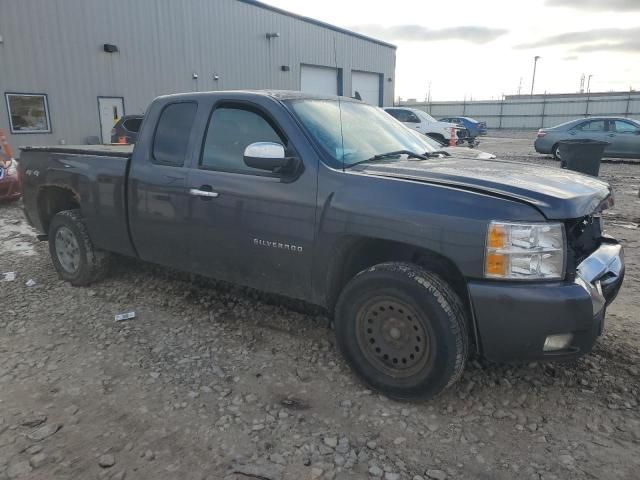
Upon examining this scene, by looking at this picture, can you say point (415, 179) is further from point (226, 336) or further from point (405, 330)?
point (226, 336)

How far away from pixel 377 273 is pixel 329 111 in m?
1.41

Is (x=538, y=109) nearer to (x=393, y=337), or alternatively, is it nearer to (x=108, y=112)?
(x=108, y=112)

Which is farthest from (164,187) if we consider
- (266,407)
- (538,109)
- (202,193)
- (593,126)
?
(538,109)

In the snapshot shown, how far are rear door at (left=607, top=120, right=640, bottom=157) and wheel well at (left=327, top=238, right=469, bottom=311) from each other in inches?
610

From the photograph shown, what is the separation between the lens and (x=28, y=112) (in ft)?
47.6

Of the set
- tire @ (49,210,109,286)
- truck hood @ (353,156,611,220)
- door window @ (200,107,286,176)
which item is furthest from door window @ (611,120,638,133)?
tire @ (49,210,109,286)

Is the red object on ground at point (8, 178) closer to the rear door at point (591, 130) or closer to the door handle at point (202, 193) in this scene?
the door handle at point (202, 193)

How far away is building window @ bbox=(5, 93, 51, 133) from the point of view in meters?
14.1

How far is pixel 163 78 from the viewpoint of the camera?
1822cm

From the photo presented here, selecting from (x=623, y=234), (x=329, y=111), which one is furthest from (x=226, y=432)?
(x=623, y=234)

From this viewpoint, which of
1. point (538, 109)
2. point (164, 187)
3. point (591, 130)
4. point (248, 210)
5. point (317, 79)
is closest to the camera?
point (248, 210)

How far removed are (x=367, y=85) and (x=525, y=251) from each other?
29.1 metres

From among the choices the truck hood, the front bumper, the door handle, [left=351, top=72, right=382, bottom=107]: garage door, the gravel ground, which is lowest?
the gravel ground

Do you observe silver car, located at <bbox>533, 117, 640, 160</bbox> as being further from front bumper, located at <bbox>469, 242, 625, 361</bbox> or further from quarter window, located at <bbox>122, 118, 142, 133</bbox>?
front bumper, located at <bbox>469, 242, 625, 361</bbox>
